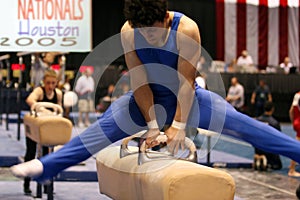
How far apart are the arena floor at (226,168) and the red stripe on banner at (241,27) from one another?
28.3 feet

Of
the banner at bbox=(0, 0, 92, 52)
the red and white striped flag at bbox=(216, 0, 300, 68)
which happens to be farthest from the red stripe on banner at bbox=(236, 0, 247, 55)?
the banner at bbox=(0, 0, 92, 52)

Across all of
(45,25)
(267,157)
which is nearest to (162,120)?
(45,25)

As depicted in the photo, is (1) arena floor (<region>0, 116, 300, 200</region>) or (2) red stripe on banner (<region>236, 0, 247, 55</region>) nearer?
(1) arena floor (<region>0, 116, 300, 200</region>)

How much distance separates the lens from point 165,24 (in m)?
4.24

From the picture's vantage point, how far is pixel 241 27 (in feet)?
65.6

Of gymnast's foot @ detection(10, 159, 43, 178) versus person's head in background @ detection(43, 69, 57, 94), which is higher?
person's head in background @ detection(43, 69, 57, 94)

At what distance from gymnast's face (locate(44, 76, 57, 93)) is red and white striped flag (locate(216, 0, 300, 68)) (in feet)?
41.8

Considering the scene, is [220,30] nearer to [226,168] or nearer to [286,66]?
[286,66]

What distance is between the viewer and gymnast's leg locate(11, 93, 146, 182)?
432cm

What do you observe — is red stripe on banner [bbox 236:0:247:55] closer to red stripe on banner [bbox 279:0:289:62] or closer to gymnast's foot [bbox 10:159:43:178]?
red stripe on banner [bbox 279:0:289:62]

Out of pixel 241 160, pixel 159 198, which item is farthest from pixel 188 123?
pixel 241 160

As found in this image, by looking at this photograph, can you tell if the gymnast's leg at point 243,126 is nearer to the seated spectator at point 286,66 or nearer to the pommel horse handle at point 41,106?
the pommel horse handle at point 41,106

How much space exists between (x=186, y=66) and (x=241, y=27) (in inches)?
630

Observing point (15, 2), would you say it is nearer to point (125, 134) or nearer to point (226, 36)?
point (125, 134)
